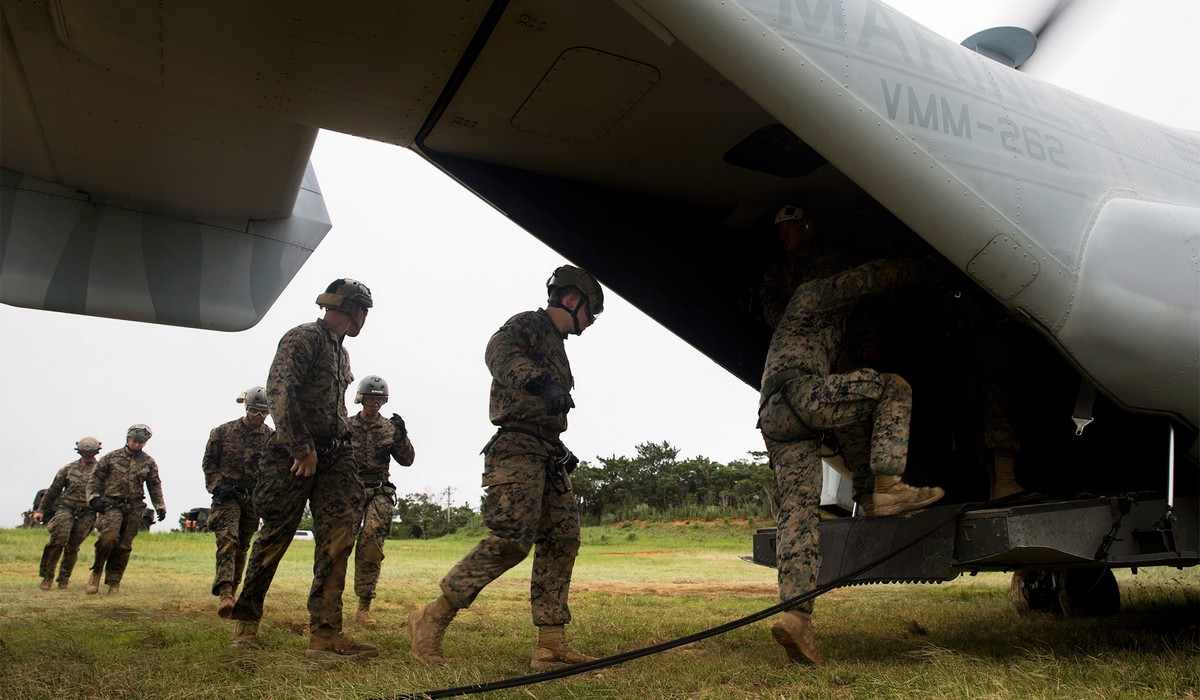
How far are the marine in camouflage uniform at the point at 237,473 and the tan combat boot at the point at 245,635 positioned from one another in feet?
9.76

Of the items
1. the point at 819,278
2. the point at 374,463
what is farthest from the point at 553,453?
the point at 374,463

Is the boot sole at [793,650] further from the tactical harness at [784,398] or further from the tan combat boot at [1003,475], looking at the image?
the tan combat boot at [1003,475]

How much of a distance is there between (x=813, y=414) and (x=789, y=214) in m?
1.32

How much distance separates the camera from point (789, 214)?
5.02 metres

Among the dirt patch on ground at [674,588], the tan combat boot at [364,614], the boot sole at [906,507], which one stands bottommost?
the tan combat boot at [364,614]

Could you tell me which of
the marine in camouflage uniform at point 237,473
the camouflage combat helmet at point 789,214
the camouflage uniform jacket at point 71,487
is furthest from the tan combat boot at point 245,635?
the camouflage uniform jacket at point 71,487

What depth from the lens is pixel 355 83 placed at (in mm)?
4281

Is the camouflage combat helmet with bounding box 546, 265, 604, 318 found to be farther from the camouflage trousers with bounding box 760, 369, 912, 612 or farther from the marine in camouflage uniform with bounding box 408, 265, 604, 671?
the camouflage trousers with bounding box 760, 369, 912, 612

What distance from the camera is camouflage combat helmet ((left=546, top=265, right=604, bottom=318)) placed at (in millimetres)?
4934

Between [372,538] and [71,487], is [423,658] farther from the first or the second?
[71,487]

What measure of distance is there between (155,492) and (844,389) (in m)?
9.97

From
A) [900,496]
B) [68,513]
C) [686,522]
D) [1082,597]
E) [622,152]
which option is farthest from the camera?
[686,522]

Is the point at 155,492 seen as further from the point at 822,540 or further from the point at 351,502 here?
the point at 822,540

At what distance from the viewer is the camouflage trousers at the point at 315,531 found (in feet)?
16.2
